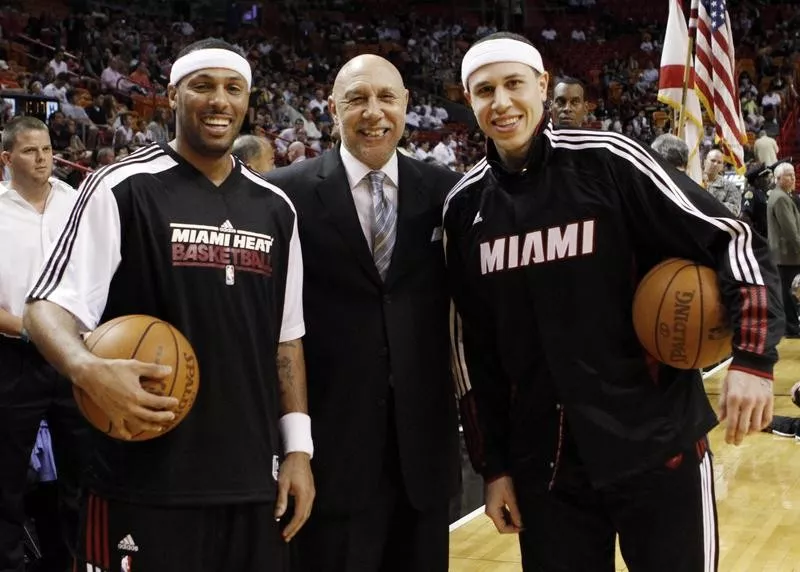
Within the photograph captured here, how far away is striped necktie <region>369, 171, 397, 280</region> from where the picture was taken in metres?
3.10

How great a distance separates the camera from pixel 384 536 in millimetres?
3068

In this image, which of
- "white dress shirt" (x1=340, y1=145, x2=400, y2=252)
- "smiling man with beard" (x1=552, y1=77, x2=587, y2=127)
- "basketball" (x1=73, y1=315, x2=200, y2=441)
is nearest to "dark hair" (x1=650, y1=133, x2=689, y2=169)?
"smiling man with beard" (x1=552, y1=77, x2=587, y2=127)

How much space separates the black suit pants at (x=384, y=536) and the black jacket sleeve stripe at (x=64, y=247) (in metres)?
1.02

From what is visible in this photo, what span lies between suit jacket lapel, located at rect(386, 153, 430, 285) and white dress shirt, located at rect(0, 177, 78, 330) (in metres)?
2.02

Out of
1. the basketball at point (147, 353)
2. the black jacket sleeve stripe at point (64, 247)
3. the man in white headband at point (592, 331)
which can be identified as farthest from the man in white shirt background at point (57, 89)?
the basketball at point (147, 353)

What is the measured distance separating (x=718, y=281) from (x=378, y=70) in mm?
1182

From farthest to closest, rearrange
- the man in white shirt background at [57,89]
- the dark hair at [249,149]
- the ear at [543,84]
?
the man in white shirt background at [57,89] → the dark hair at [249,149] → the ear at [543,84]

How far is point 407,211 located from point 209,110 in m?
0.67

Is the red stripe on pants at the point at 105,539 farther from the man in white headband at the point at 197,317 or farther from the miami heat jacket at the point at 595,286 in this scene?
the miami heat jacket at the point at 595,286

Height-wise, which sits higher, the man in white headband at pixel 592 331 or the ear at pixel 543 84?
the ear at pixel 543 84

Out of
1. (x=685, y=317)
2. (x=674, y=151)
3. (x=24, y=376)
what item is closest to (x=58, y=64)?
(x=674, y=151)

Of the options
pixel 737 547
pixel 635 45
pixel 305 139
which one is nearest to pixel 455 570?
pixel 737 547

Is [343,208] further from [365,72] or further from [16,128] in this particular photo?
[16,128]

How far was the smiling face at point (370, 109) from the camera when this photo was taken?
3107 mm
